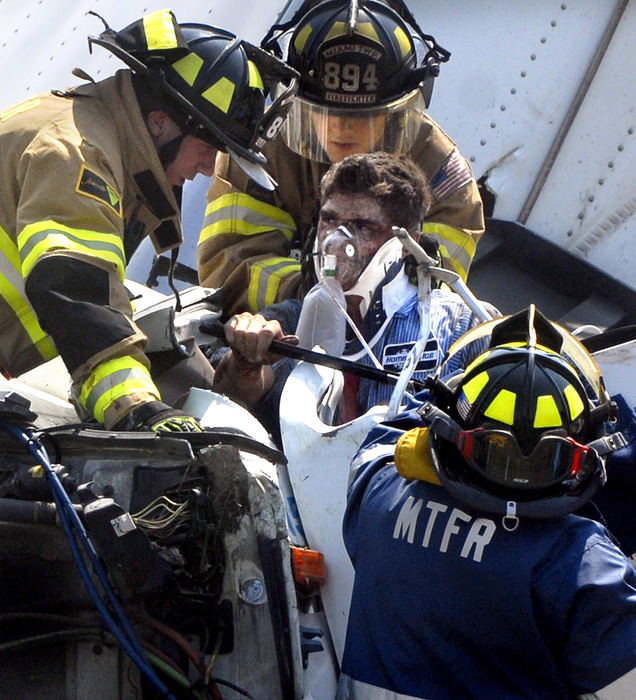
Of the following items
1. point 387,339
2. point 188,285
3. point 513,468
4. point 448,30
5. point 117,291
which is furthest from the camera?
point 448,30

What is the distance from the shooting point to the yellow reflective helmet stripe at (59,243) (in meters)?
2.52

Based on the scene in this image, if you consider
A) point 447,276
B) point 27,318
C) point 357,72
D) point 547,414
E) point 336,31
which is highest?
point 336,31

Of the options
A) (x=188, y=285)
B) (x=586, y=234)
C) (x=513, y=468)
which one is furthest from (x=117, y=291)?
(x=586, y=234)

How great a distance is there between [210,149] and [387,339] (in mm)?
699

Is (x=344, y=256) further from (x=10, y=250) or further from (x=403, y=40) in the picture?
(x=403, y=40)

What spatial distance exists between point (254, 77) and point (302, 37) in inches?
44.4

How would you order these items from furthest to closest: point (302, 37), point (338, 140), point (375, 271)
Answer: point (302, 37) → point (338, 140) → point (375, 271)

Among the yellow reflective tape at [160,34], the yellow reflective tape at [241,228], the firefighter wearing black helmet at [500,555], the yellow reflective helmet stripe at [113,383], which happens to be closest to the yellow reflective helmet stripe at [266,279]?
the yellow reflective tape at [241,228]

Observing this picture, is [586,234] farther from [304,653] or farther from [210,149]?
[304,653]

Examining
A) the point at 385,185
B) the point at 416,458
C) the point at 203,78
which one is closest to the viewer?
the point at 416,458

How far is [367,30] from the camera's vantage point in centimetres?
402

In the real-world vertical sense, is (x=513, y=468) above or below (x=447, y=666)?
above

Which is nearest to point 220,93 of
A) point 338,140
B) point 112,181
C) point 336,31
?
point 112,181

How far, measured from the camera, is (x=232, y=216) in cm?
386
